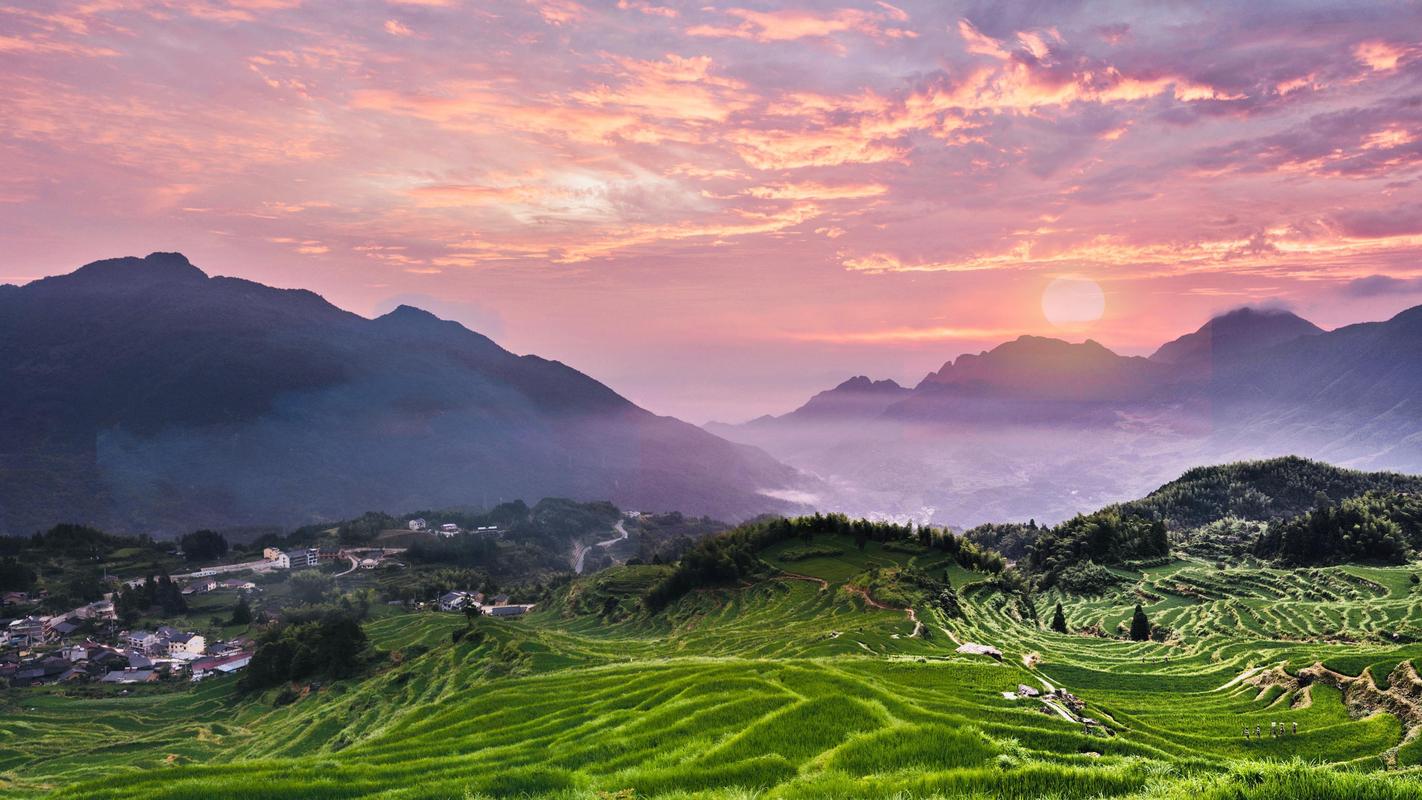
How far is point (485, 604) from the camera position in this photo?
152 m

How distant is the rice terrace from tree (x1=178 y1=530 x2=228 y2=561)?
113687 millimetres

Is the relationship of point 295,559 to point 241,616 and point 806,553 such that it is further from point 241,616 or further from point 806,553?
point 806,553

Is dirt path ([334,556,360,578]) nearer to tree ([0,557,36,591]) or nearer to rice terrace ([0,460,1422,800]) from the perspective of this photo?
tree ([0,557,36,591])

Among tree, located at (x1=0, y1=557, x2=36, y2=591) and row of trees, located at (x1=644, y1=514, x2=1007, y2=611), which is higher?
row of trees, located at (x1=644, y1=514, x2=1007, y2=611)

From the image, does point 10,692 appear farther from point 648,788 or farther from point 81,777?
point 648,788

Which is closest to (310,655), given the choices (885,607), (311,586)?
(885,607)

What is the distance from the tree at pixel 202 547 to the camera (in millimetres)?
191375

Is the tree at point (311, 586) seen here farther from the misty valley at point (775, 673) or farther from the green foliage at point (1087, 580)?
the green foliage at point (1087, 580)

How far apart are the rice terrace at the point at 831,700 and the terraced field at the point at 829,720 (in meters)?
0.14

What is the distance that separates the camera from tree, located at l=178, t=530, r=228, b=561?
628 ft

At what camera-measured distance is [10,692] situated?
90.4m

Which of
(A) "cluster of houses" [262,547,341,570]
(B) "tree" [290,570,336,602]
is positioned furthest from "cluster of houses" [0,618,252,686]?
(A) "cluster of houses" [262,547,341,570]

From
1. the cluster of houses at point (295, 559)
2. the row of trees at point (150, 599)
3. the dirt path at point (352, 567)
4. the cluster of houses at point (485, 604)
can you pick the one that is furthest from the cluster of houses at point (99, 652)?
the cluster of houses at point (295, 559)

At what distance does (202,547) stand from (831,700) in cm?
23191
